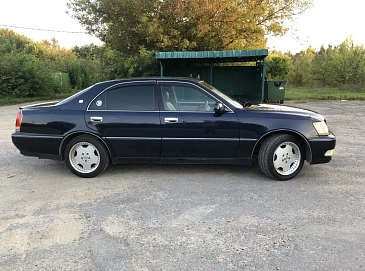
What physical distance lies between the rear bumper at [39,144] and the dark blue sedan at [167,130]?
0.05 feet

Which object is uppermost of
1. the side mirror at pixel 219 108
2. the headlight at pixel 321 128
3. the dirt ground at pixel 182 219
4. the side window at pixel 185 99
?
the side window at pixel 185 99

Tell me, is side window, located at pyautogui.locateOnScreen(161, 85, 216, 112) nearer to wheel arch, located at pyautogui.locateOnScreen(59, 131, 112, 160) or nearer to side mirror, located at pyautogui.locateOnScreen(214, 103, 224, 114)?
side mirror, located at pyautogui.locateOnScreen(214, 103, 224, 114)

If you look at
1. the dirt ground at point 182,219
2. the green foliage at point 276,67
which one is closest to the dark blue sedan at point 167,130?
the dirt ground at point 182,219

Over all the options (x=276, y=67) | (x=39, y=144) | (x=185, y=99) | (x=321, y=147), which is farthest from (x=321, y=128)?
(x=276, y=67)

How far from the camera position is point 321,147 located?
476 cm

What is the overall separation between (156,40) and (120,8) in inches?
89.4

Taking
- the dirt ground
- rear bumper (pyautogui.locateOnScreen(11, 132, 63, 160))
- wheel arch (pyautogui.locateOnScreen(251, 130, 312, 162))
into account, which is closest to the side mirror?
wheel arch (pyautogui.locateOnScreen(251, 130, 312, 162))

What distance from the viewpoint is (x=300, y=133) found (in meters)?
4.75

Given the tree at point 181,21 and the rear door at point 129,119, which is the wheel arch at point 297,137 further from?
the tree at point 181,21

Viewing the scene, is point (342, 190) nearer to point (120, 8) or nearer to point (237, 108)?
point (237, 108)

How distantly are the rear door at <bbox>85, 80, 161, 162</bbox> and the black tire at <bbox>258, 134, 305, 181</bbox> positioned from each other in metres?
1.64

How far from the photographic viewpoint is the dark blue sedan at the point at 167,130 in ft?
15.8

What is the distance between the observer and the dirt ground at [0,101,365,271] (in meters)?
2.85

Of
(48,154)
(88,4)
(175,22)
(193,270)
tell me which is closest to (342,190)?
(193,270)
